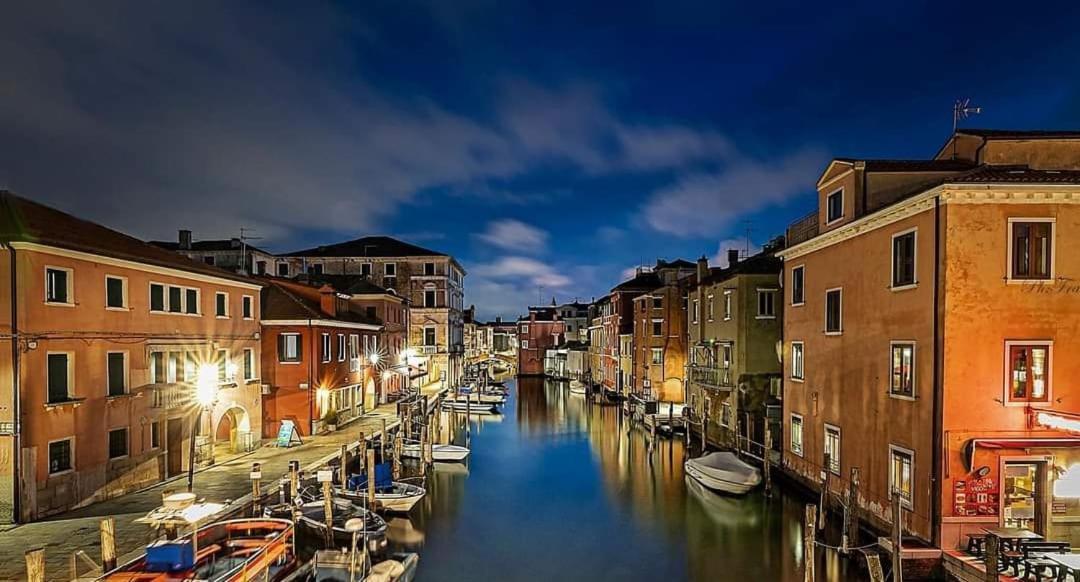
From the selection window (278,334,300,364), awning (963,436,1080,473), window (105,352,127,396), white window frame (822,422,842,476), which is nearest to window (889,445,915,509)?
awning (963,436,1080,473)

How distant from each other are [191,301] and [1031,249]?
23955mm

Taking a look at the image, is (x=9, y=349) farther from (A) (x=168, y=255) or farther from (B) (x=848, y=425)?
(B) (x=848, y=425)

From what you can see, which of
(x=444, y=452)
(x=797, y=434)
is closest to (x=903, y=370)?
(x=797, y=434)

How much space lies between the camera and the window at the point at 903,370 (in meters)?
14.0

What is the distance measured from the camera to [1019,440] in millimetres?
12844

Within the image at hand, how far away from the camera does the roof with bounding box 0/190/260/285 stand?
14540 mm

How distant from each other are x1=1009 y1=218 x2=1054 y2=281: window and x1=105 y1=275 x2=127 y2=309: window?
73.6 feet

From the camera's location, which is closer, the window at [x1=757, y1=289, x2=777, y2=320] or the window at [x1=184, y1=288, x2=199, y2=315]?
the window at [x1=184, y1=288, x2=199, y2=315]

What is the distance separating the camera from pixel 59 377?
1548cm

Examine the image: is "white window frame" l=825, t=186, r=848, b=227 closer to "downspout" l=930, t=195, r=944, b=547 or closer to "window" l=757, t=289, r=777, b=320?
"downspout" l=930, t=195, r=944, b=547

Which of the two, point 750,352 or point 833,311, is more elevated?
point 833,311

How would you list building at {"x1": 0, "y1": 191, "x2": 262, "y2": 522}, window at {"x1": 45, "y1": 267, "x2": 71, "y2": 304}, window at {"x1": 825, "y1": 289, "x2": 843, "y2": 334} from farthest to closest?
1. window at {"x1": 825, "y1": 289, "x2": 843, "y2": 334}
2. window at {"x1": 45, "y1": 267, "x2": 71, "y2": 304}
3. building at {"x1": 0, "y1": 191, "x2": 262, "y2": 522}

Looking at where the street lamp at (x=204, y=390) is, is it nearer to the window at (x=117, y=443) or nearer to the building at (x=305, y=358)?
the window at (x=117, y=443)

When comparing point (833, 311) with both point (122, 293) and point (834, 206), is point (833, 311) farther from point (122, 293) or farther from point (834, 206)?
point (122, 293)
